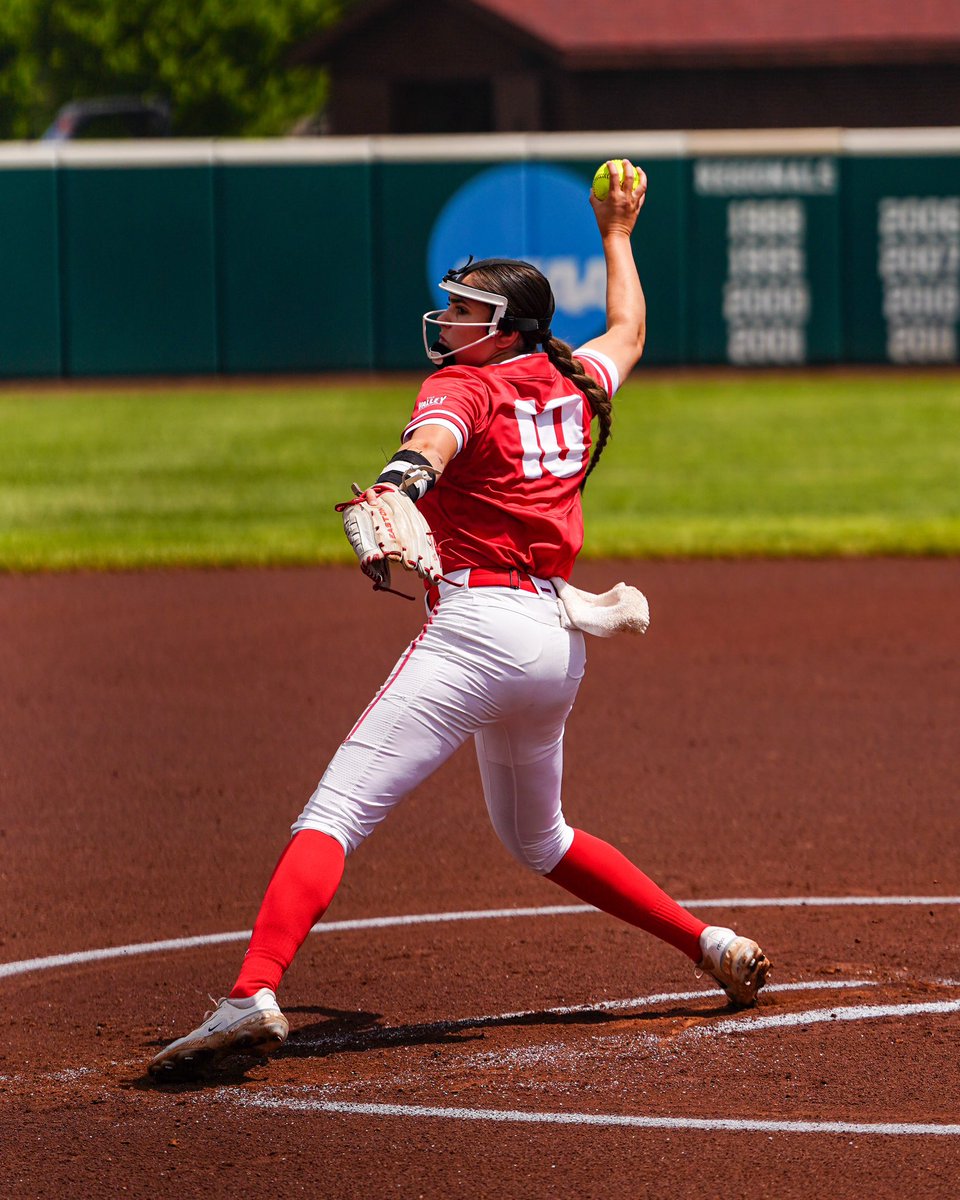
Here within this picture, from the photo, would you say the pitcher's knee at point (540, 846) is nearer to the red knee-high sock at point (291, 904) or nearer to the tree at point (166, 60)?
the red knee-high sock at point (291, 904)

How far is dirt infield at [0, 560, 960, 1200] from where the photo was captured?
13.5 ft

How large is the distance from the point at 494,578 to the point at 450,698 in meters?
0.32

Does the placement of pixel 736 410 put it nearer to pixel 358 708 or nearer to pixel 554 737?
pixel 358 708

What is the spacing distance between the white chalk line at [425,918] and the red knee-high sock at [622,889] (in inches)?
39.1

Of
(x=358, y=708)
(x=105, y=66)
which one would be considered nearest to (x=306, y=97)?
(x=105, y=66)

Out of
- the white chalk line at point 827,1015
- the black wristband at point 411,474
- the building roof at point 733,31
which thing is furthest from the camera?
the building roof at point 733,31

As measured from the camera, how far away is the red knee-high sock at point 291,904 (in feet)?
14.7

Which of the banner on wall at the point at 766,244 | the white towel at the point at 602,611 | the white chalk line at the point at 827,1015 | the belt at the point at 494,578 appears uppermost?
the banner on wall at the point at 766,244

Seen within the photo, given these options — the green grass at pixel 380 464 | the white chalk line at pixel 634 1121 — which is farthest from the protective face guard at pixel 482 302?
the green grass at pixel 380 464

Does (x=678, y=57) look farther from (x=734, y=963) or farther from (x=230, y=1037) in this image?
(x=230, y=1037)

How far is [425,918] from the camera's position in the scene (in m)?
6.04

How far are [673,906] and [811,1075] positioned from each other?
0.71 m

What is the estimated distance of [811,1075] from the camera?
454 centimetres

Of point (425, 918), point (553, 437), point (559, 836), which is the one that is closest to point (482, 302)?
point (553, 437)
